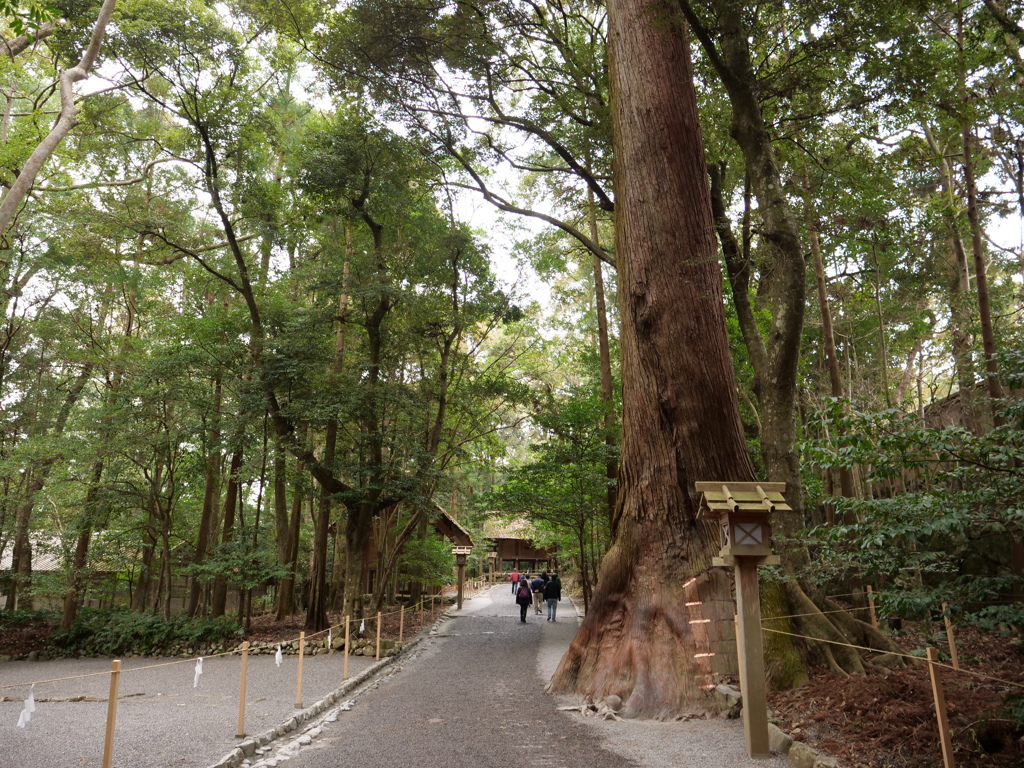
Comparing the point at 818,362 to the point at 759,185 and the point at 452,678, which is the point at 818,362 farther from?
the point at 452,678

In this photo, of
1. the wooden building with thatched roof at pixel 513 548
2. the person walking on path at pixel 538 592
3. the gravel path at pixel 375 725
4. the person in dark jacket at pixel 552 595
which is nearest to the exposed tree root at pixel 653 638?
the gravel path at pixel 375 725

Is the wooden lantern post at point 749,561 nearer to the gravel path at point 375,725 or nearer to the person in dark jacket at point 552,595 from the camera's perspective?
the gravel path at point 375,725

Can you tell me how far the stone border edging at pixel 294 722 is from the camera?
488 cm

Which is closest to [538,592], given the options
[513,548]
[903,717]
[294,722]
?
[294,722]

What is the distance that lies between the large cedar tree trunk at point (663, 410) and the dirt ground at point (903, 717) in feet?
3.37

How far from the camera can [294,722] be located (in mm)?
6246

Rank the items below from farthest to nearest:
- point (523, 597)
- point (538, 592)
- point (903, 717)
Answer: point (538, 592)
point (523, 597)
point (903, 717)

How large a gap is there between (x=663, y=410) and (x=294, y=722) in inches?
203

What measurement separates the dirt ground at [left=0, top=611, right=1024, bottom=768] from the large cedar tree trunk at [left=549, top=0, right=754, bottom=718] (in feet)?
3.37

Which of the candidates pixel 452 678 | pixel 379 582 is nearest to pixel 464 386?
pixel 379 582

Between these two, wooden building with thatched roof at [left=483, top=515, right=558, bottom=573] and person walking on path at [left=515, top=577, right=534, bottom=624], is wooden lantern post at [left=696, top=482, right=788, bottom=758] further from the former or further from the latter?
wooden building with thatched roof at [left=483, top=515, right=558, bottom=573]

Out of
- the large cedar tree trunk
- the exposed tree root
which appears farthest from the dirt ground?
the large cedar tree trunk

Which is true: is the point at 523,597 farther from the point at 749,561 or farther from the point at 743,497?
the point at 743,497

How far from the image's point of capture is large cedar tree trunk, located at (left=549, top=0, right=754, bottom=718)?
20.4 feet
